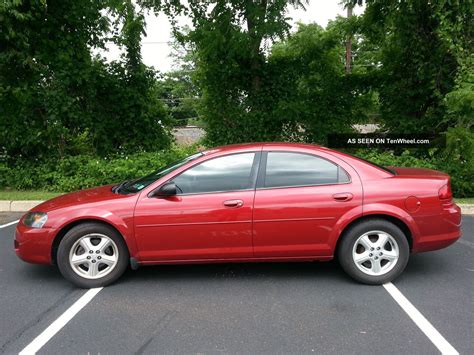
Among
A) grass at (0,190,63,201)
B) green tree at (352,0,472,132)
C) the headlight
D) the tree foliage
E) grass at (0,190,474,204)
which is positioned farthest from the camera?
the tree foliage

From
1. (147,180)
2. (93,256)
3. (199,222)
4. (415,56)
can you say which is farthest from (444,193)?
(415,56)

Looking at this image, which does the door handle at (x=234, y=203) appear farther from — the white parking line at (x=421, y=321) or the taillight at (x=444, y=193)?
the taillight at (x=444, y=193)

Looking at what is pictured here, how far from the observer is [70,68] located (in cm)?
990

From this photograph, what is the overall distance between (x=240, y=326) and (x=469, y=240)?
395cm

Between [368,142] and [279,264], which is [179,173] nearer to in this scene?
[279,264]

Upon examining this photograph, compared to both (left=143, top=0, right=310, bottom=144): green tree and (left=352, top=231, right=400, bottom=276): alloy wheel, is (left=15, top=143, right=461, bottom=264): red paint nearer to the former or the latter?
(left=352, top=231, right=400, bottom=276): alloy wheel

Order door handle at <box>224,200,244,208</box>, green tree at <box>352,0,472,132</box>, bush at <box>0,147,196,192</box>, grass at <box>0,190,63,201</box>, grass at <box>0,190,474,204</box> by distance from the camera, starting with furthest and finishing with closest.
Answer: bush at <box>0,147,196,192</box>
green tree at <box>352,0,472,132</box>
grass at <box>0,190,63,201</box>
grass at <box>0,190,474,204</box>
door handle at <box>224,200,244,208</box>

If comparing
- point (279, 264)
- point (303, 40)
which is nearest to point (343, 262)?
point (279, 264)

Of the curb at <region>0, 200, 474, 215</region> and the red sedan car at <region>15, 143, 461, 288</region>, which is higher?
the red sedan car at <region>15, 143, 461, 288</region>

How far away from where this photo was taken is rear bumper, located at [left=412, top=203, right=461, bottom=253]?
4278 mm

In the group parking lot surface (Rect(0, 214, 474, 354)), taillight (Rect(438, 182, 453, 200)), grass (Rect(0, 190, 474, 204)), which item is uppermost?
taillight (Rect(438, 182, 453, 200))

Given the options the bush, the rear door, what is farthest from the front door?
the bush

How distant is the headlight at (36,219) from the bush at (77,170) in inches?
185

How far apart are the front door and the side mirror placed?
0.05 meters
